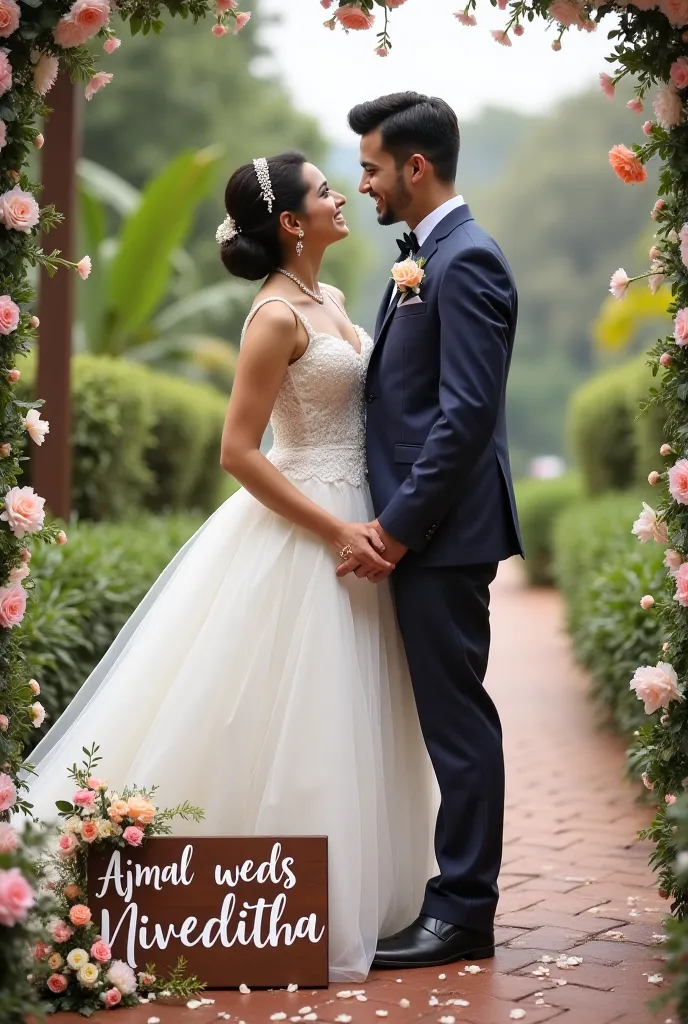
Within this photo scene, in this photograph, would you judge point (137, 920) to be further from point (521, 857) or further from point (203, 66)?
point (203, 66)

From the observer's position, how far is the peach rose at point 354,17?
10.4ft

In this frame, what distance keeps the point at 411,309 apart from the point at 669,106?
0.90 meters

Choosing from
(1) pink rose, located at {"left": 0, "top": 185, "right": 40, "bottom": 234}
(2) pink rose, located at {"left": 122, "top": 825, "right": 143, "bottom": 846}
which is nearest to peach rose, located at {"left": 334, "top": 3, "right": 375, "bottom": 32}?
(1) pink rose, located at {"left": 0, "top": 185, "right": 40, "bottom": 234}

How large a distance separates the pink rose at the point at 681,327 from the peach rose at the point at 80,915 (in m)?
2.09

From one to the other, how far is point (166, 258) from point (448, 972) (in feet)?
28.6

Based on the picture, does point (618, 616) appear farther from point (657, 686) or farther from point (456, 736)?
point (657, 686)

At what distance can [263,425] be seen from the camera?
11.7 feet

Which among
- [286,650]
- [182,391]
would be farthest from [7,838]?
[182,391]

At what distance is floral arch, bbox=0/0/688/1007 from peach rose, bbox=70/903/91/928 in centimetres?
30

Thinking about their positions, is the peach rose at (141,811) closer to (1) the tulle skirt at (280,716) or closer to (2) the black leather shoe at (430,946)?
(1) the tulle skirt at (280,716)

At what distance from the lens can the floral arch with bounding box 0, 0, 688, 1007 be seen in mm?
2953

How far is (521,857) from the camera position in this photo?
4.72 m

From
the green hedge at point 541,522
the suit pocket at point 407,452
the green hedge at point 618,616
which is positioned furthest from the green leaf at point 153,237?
the suit pocket at point 407,452

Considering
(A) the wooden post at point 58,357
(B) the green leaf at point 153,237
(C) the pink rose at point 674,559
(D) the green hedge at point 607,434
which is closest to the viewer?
(C) the pink rose at point 674,559
